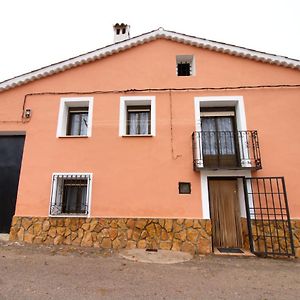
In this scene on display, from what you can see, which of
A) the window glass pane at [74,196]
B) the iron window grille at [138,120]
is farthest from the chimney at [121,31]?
the window glass pane at [74,196]

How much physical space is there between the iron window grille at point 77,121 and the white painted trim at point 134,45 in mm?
1798

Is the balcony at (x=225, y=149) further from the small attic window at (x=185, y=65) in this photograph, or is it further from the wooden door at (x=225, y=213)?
the small attic window at (x=185, y=65)

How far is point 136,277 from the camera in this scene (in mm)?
4504

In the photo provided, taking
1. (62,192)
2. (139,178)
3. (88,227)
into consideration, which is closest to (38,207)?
(62,192)

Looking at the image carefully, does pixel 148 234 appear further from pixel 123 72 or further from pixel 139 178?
pixel 123 72

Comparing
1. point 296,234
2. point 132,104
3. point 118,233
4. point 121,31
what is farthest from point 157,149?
point 121,31

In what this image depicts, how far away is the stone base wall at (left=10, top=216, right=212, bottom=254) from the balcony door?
2265mm

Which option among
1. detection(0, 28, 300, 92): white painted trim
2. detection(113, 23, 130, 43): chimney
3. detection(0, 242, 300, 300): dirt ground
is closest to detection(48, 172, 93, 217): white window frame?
detection(0, 242, 300, 300): dirt ground

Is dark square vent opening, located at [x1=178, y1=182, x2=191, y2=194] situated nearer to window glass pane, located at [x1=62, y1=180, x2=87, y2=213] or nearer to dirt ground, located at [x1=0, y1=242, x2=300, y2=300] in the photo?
dirt ground, located at [x1=0, y1=242, x2=300, y2=300]

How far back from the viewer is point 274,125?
7.55 m

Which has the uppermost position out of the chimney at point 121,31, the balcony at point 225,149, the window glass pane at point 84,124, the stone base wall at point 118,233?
the chimney at point 121,31

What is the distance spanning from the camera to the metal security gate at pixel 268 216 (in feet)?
21.3

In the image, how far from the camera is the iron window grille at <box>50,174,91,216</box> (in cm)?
741

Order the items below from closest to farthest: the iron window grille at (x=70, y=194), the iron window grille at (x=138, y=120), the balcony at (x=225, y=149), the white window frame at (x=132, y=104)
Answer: the balcony at (x=225, y=149)
the iron window grille at (x=70, y=194)
the white window frame at (x=132, y=104)
the iron window grille at (x=138, y=120)
